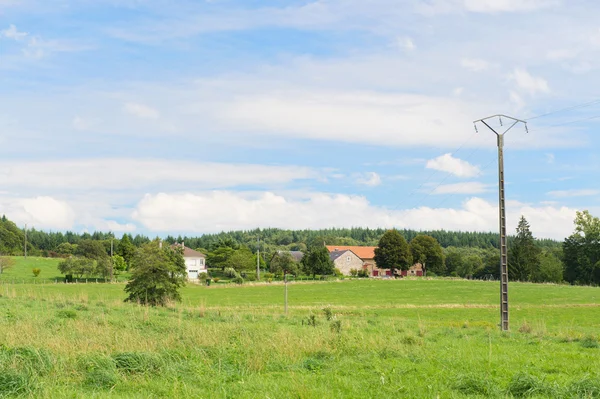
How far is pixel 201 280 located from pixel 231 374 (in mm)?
94840

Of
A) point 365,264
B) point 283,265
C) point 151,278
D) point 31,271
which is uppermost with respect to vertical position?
point 151,278

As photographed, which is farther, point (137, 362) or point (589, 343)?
point (589, 343)

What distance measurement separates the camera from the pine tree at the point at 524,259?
4776 inches

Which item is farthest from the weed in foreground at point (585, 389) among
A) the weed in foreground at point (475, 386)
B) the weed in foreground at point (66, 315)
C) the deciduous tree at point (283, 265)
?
the deciduous tree at point (283, 265)

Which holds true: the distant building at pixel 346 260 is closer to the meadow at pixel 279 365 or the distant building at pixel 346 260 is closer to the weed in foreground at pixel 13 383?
the meadow at pixel 279 365

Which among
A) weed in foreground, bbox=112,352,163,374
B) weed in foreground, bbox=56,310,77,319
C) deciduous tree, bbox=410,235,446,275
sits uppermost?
deciduous tree, bbox=410,235,446,275

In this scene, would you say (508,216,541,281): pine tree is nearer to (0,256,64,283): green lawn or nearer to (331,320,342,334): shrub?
(0,256,64,283): green lawn

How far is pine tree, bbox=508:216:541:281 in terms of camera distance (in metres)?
121

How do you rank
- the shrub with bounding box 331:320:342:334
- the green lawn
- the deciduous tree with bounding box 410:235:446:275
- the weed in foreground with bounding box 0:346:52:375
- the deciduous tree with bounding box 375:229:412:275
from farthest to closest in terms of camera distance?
1. the deciduous tree with bounding box 410:235:446:275
2. the deciduous tree with bounding box 375:229:412:275
3. the green lawn
4. the shrub with bounding box 331:320:342:334
5. the weed in foreground with bounding box 0:346:52:375

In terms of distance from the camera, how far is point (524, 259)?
121m

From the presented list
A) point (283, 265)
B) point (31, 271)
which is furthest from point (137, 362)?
A: point (31, 271)

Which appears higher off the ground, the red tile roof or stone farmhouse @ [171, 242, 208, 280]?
the red tile roof

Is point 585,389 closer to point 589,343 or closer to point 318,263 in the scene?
point 589,343

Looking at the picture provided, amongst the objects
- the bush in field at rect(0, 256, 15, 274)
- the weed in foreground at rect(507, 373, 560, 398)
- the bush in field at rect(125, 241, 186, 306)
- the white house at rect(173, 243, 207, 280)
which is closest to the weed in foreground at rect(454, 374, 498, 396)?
the weed in foreground at rect(507, 373, 560, 398)
